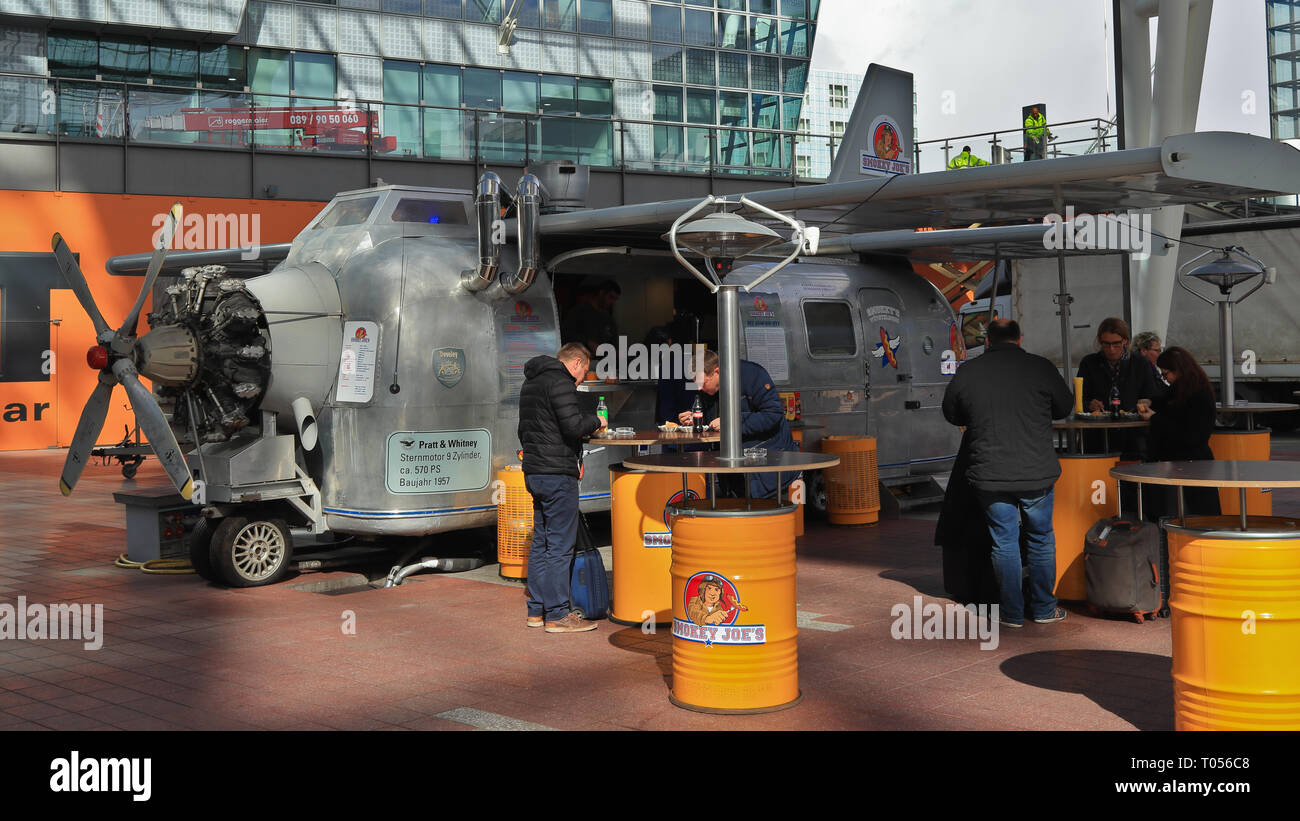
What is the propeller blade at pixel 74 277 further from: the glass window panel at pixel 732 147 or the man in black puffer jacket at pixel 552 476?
the glass window panel at pixel 732 147

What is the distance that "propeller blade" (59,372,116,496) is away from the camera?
960 cm

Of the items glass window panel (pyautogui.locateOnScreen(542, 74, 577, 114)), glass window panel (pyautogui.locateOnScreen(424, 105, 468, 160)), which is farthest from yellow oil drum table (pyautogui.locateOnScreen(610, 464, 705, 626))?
glass window panel (pyautogui.locateOnScreen(542, 74, 577, 114))

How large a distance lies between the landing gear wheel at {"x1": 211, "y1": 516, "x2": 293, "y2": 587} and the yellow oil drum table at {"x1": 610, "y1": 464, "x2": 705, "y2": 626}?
10.7 feet

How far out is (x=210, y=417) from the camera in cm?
953

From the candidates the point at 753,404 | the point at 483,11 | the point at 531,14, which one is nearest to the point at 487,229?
the point at 753,404

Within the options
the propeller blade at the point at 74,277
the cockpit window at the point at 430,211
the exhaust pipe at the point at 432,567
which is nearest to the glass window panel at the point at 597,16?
the cockpit window at the point at 430,211

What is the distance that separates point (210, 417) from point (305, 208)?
1392 cm

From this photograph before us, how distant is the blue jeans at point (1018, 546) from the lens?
24.6ft

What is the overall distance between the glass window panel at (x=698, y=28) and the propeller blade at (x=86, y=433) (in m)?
26.7

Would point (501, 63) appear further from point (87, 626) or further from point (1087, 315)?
point (87, 626)

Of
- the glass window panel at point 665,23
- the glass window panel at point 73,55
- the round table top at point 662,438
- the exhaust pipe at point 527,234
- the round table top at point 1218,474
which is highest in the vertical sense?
the glass window panel at point 665,23

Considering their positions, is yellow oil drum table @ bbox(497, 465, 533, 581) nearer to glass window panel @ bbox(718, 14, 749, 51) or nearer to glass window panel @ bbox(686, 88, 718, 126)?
glass window panel @ bbox(686, 88, 718, 126)
